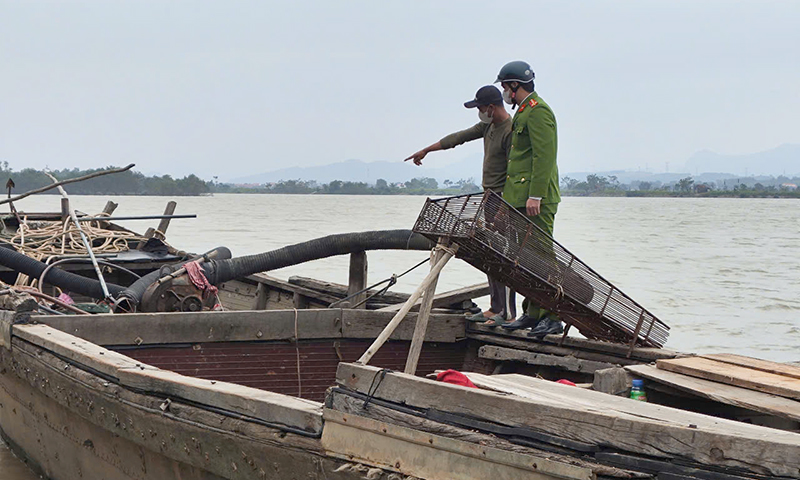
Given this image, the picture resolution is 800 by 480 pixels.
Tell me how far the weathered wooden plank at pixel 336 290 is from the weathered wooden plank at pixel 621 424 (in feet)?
11.8

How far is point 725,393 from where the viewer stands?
3938 millimetres

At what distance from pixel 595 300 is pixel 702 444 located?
2.43 m

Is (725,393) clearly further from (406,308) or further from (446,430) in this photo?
(406,308)

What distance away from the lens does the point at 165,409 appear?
417cm

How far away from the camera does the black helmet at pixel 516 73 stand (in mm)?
5562

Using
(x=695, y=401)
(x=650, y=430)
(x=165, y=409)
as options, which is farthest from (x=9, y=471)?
(x=650, y=430)

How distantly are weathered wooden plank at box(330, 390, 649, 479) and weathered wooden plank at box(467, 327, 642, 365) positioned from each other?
78.0 inches

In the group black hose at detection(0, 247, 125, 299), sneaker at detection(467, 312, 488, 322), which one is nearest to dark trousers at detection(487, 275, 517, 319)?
sneaker at detection(467, 312, 488, 322)

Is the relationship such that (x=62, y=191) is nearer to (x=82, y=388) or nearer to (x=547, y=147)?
(x=82, y=388)

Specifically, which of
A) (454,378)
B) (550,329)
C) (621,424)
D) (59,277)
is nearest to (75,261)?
(59,277)

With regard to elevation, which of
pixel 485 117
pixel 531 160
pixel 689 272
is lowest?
pixel 689 272

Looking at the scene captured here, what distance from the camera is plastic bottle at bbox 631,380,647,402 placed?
434 centimetres

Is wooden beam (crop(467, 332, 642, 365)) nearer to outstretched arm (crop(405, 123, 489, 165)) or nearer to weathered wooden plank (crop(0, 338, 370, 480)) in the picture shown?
outstretched arm (crop(405, 123, 489, 165))

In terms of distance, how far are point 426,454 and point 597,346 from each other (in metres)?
2.20
